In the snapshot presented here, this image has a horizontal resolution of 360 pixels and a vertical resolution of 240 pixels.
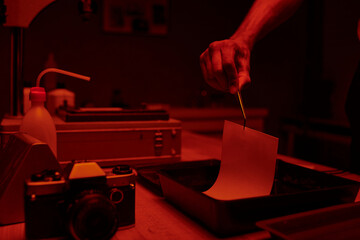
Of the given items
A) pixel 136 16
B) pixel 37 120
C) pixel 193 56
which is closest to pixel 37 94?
pixel 37 120

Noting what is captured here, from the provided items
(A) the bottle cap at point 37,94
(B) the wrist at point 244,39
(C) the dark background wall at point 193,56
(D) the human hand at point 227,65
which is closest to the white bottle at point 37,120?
(A) the bottle cap at point 37,94

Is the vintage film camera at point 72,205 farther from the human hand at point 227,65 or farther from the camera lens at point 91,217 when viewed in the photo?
the human hand at point 227,65

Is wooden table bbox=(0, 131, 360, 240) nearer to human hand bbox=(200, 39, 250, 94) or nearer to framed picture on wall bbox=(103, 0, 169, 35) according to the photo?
human hand bbox=(200, 39, 250, 94)

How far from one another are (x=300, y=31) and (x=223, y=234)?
3.36m

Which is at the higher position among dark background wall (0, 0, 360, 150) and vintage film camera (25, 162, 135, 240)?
dark background wall (0, 0, 360, 150)

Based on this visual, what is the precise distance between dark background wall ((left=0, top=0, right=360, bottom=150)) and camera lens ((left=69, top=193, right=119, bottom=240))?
2129 mm

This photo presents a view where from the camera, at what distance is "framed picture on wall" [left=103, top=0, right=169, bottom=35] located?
2.87 metres

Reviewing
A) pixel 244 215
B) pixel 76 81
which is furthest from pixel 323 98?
pixel 244 215

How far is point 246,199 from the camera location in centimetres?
57

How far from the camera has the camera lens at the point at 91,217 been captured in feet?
1.63

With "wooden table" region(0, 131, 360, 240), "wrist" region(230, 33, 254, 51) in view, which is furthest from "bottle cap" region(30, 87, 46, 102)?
"wrist" region(230, 33, 254, 51)

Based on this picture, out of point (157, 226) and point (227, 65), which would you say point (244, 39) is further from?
point (157, 226)

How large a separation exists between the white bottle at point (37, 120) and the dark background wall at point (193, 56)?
1.81m

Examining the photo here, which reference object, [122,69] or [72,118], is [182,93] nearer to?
[122,69]
